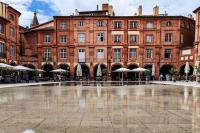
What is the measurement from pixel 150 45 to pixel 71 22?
1564cm

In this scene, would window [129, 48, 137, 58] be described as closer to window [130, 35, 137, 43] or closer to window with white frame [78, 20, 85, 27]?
window [130, 35, 137, 43]

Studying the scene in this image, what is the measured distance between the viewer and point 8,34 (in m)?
42.3

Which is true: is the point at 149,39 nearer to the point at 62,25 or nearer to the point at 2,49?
the point at 62,25

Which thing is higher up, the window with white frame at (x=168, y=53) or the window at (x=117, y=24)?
the window at (x=117, y=24)

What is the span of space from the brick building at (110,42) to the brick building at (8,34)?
711 cm

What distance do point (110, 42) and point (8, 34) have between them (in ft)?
62.3

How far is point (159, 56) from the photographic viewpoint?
5194 cm

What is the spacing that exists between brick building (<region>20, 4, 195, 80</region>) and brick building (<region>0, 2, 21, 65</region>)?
23.3 ft

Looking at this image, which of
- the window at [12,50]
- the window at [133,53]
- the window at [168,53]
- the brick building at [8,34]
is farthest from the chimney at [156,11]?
the window at [12,50]

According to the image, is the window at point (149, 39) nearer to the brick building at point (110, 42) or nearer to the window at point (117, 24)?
the brick building at point (110, 42)

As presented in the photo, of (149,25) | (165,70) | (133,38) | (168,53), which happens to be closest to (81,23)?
(133,38)

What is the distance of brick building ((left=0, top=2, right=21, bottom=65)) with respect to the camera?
131 ft

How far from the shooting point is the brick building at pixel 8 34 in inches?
1577

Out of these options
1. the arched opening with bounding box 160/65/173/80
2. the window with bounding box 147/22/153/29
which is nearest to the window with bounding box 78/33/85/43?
the window with bounding box 147/22/153/29
